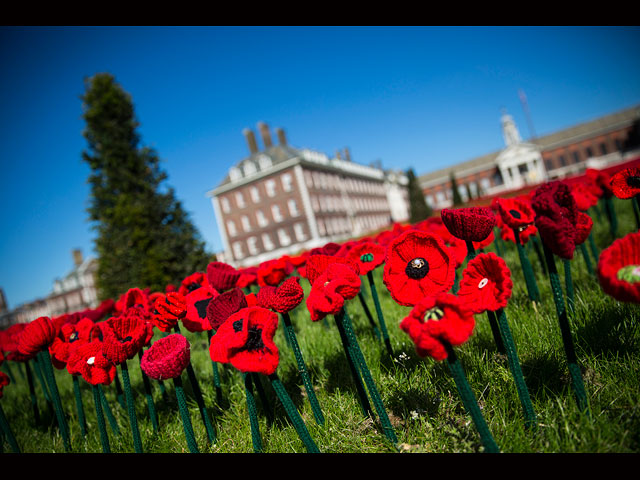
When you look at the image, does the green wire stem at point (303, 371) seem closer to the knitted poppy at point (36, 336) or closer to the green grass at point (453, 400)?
the green grass at point (453, 400)

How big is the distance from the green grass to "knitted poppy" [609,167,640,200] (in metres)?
0.59

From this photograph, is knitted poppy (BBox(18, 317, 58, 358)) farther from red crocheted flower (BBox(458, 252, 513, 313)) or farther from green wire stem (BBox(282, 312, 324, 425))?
red crocheted flower (BBox(458, 252, 513, 313))

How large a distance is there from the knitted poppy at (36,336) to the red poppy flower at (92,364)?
41 centimetres

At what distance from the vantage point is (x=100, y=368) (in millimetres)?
1494

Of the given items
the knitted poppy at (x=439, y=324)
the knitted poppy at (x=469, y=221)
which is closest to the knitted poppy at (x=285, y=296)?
the knitted poppy at (x=439, y=324)

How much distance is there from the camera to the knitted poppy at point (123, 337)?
1.39 metres

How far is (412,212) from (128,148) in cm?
2108

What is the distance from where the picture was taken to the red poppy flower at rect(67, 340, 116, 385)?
1487 millimetres

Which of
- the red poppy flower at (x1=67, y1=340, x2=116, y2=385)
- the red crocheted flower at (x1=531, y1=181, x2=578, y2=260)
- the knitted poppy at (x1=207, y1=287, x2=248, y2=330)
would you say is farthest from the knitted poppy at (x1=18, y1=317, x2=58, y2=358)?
the red crocheted flower at (x1=531, y1=181, x2=578, y2=260)

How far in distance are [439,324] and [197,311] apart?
3.88 ft

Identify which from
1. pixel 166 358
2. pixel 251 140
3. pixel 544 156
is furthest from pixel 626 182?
pixel 544 156

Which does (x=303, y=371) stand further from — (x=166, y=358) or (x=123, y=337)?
(x=123, y=337)
